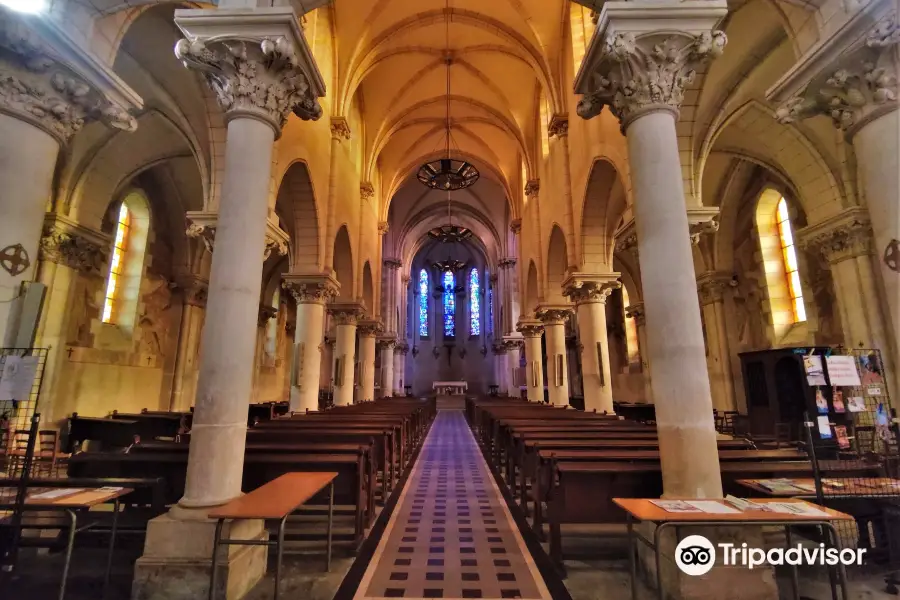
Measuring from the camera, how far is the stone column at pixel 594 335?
10867mm

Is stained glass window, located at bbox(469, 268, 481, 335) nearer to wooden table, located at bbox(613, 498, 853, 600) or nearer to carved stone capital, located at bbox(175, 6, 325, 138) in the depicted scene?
carved stone capital, located at bbox(175, 6, 325, 138)

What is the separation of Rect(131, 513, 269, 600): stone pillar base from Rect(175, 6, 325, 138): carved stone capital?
3986 mm

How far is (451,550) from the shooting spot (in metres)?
4.40

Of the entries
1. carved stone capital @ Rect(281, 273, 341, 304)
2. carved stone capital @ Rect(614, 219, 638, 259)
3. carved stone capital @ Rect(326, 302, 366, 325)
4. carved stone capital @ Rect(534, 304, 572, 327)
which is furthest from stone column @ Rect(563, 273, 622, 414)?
carved stone capital @ Rect(326, 302, 366, 325)

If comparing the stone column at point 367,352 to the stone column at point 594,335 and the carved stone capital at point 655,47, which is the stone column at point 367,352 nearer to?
the stone column at point 594,335

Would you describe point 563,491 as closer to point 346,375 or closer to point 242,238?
point 242,238

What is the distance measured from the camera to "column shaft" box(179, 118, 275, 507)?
386 cm

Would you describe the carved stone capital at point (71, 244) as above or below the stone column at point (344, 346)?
above

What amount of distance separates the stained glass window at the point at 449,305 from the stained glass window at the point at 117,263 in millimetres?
26099

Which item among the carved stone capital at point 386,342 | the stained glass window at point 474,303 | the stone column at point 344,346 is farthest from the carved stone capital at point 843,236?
the stained glass window at point 474,303

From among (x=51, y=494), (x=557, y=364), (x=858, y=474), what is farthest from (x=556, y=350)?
(x=51, y=494)

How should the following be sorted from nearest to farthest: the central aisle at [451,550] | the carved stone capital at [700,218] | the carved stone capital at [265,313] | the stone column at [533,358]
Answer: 1. the central aisle at [451,550]
2. the carved stone capital at [700,218]
3. the stone column at [533,358]
4. the carved stone capital at [265,313]

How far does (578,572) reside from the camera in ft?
12.8

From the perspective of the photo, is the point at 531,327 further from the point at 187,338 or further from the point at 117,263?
the point at 117,263
